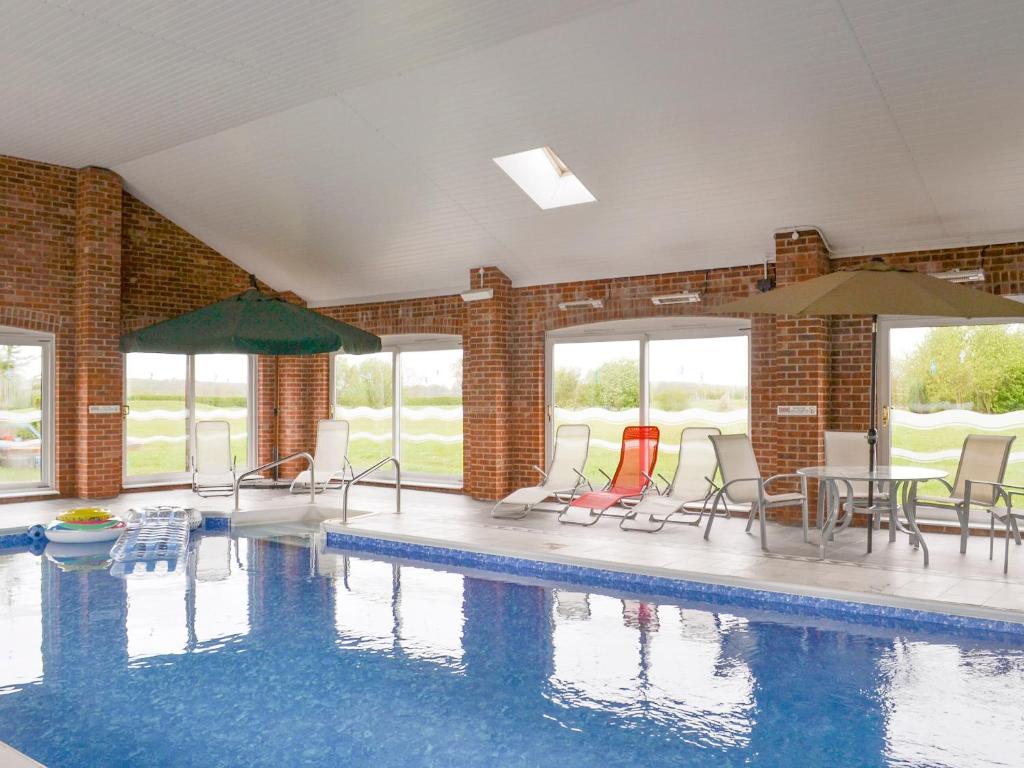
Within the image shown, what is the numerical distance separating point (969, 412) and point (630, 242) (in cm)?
362

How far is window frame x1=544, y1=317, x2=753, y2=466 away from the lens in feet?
30.3

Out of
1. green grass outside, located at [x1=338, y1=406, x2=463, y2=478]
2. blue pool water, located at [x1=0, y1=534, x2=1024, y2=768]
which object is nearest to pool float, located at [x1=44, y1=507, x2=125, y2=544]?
blue pool water, located at [x1=0, y1=534, x2=1024, y2=768]

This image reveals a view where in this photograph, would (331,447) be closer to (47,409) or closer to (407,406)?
(407,406)

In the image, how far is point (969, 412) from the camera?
7.96 m

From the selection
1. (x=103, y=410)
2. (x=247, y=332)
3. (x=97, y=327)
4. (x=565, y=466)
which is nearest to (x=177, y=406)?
(x=103, y=410)

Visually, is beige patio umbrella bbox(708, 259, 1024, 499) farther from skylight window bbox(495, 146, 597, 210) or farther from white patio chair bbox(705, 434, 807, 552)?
skylight window bbox(495, 146, 597, 210)

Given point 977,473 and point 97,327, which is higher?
point 97,327

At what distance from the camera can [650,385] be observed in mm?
9938

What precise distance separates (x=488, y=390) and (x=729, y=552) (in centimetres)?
433

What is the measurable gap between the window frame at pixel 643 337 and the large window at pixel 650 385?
0.01 m

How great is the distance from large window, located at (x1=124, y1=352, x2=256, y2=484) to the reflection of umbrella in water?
281cm

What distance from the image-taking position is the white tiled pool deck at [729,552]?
17.9 ft

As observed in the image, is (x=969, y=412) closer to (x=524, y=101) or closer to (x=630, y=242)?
(x=630, y=242)

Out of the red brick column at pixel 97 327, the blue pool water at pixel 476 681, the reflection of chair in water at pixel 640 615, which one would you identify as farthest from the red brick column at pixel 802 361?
the red brick column at pixel 97 327
